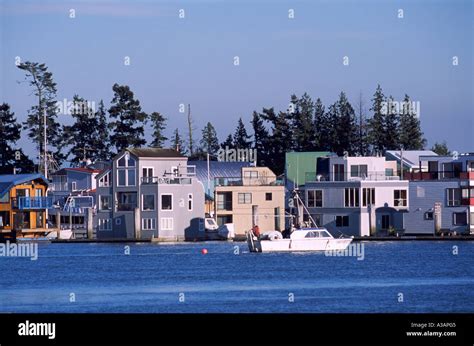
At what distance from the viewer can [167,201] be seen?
2921 inches

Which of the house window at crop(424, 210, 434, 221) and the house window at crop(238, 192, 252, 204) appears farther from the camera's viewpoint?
Answer: the house window at crop(238, 192, 252, 204)

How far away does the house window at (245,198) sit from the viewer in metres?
78.8

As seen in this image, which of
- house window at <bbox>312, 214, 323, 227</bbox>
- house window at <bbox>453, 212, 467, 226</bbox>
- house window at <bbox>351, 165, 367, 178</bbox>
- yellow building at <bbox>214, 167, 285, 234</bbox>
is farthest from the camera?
yellow building at <bbox>214, 167, 285, 234</bbox>

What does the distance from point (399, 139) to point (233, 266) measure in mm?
51100

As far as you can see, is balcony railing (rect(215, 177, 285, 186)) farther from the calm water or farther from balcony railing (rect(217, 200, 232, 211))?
the calm water

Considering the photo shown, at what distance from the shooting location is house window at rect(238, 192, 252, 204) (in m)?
78.8

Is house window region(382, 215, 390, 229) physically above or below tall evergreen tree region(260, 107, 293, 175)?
below

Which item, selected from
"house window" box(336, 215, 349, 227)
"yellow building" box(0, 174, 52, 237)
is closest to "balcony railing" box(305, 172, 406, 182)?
"house window" box(336, 215, 349, 227)

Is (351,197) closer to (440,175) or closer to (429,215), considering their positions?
(429,215)

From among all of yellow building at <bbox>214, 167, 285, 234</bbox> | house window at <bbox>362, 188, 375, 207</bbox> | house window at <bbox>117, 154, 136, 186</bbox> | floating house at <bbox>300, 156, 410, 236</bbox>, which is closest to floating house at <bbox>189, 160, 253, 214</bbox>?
yellow building at <bbox>214, 167, 285, 234</bbox>

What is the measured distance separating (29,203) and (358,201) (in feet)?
68.8

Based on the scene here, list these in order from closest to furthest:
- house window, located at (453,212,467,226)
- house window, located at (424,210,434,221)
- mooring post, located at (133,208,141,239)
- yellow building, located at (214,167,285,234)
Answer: mooring post, located at (133,208,141,239), house window, located at (453,212,467,226), house window, located at (424,210,434,221), yellow building, located at (214,167,285,234)

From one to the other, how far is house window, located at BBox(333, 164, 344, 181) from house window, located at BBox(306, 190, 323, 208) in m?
1.59

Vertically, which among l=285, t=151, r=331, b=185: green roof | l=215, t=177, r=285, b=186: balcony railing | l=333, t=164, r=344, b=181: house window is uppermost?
l=285, t=151, r=331, b=185: green roof
